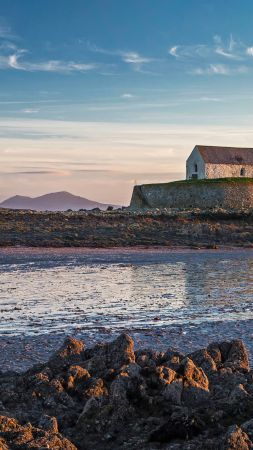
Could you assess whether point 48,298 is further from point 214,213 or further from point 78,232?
point 214,213

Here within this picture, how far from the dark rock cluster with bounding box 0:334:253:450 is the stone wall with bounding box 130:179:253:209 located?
166ft

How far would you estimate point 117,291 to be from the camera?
16422mm

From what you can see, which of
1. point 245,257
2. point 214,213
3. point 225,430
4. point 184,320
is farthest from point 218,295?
point 214,213

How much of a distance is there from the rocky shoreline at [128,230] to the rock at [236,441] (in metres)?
27.3

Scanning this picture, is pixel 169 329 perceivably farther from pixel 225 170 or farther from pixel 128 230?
pixel 225 170

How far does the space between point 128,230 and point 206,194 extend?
67.7 ft

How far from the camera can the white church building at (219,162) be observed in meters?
68.4

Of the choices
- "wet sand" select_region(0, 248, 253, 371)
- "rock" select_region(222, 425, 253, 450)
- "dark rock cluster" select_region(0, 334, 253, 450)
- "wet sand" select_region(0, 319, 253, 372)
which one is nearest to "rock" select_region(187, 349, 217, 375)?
"dark rock cluster" select_region(0, 334, 253, 450)

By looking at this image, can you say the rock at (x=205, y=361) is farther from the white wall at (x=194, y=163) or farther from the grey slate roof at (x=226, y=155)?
the white wall at (x=194, y=163)

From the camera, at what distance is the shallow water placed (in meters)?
12.2

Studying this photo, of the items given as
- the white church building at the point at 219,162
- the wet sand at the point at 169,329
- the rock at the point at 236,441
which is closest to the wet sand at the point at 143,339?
the wet sand at the point at 169,329

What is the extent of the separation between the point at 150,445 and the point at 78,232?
31.9 metres

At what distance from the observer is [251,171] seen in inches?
2793

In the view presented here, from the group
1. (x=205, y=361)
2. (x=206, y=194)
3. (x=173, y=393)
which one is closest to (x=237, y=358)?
(x=205, y=361)
